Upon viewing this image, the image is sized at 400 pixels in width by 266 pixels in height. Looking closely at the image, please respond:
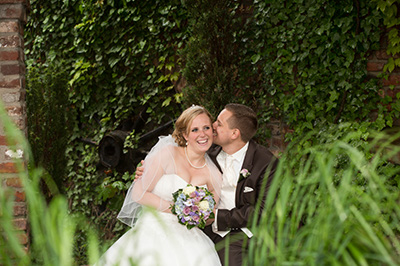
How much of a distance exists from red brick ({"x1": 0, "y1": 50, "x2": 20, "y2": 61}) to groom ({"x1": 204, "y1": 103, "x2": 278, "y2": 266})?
143 centimetres

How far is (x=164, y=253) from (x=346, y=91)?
85.5 inches

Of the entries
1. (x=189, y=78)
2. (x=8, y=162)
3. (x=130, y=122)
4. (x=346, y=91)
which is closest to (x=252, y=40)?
(x=189, y=78)

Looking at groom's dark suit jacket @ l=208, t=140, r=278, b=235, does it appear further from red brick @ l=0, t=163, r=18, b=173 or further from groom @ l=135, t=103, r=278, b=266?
red brick @ l=0, t=163, r=18, b=173

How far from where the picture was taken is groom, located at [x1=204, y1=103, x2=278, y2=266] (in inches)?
107

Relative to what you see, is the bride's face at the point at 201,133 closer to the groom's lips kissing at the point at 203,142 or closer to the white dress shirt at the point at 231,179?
the groom's lips kissing at the point at 203,142

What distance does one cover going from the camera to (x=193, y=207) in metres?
2.49

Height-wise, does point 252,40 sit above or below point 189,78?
above

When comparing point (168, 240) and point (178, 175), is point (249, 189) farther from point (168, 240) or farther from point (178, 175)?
point (168, 240)

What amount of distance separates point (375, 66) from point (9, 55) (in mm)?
2778

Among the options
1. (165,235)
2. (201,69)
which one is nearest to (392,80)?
(201,69)

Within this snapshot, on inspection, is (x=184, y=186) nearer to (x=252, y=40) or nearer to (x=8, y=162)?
(x=8, y=162)

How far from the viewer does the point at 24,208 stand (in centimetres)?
310

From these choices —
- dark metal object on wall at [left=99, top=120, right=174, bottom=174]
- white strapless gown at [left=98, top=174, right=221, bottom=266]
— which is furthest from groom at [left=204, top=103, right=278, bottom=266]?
dark metal object on wall at [left=99, top=120, right=174, bottom=174]

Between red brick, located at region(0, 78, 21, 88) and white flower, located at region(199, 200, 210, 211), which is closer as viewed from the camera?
white flower, located at region(199, 200, 210, 211)
